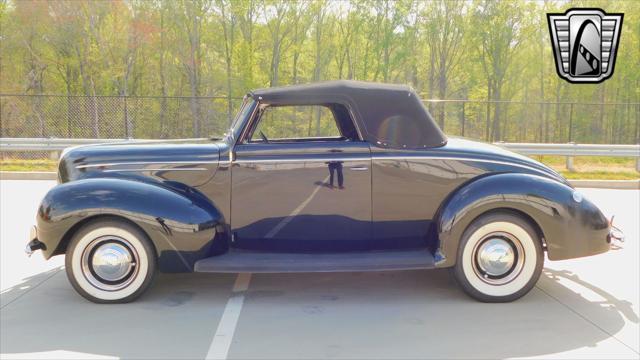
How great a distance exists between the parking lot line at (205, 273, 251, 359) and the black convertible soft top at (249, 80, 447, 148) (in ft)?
5.63

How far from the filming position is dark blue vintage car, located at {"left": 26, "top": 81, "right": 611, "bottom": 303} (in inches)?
159

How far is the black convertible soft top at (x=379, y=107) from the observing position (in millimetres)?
4297

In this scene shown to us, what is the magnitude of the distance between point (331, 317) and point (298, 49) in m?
27.3

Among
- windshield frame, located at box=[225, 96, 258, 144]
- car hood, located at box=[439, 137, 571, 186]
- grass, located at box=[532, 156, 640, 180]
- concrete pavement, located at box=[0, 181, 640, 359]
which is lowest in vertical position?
concrete pavement, located at box=[0, 181, 640, 359]

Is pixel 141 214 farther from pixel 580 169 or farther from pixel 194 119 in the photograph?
pixel 194 119

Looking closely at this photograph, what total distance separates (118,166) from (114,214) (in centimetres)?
52

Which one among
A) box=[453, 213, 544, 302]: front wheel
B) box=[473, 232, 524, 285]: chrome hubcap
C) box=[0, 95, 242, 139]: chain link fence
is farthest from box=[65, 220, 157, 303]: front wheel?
box=[0, 95, 242, 139]: chain link fence

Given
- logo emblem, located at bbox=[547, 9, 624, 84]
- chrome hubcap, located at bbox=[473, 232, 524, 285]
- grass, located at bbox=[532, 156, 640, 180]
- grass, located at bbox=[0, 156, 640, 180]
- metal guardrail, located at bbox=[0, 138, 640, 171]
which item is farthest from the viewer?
grass, located at bbox=[0, 156, 640, 180]

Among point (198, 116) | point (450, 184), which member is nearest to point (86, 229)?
point (450, 184)

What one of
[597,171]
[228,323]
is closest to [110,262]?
[228,323]

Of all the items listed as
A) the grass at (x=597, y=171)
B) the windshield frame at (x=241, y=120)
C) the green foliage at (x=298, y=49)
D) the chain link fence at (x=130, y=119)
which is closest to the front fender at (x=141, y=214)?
the windshield frame at (x=241, y=120)

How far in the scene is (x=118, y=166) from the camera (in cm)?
432

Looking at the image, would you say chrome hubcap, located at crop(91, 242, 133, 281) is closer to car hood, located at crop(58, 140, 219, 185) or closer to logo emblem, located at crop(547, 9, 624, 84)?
car hood, located at crop(58, 140, 219, 185)

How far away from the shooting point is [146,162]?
4.30 metres
